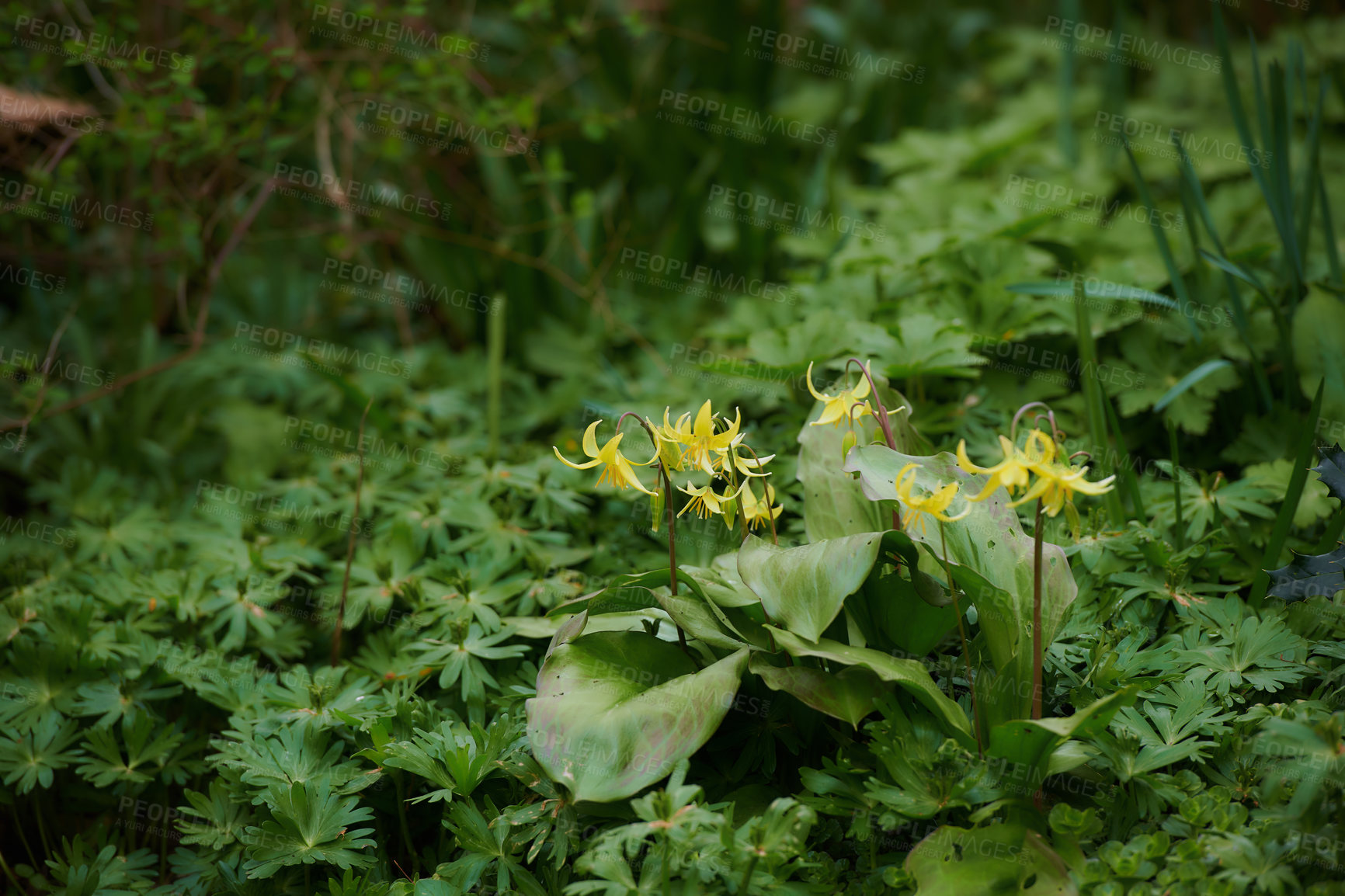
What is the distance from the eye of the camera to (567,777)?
1255 mm

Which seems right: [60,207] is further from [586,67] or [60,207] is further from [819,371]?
[819,371]

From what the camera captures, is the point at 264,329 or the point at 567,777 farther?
the point at 264,329

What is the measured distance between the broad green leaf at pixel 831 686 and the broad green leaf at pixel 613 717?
6 centimetres

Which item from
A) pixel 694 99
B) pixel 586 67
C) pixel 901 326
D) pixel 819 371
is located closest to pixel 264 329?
pixel 586 67

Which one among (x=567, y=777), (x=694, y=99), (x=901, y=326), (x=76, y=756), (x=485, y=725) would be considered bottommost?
(x=76, y=756)

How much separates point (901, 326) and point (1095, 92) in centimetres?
273

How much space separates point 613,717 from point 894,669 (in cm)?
42

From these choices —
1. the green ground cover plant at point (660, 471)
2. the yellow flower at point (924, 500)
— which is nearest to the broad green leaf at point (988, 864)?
the green ground cover plant at point (660, 471)

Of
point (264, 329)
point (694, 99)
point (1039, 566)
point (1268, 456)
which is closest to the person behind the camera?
point (1039, 566)

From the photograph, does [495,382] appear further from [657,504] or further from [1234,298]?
[1234,298]

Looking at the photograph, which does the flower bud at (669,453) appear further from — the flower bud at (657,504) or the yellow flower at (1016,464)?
the yellow flower at (1016,464)

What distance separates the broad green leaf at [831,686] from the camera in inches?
52.6

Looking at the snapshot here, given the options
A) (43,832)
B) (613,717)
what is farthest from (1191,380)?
(43,832)

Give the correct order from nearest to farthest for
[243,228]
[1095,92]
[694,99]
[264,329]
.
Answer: [243,228], [264,329], [694,99], [1095,92]
